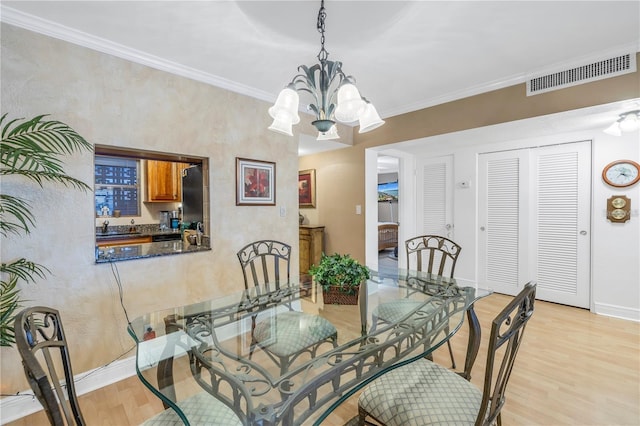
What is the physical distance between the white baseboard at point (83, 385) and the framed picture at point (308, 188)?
3.29 meters

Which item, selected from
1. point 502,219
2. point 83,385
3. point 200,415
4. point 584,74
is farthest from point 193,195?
point 502,219

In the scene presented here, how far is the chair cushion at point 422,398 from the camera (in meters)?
1.13

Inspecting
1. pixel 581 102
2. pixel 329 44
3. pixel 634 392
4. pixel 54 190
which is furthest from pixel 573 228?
pixel 54 190

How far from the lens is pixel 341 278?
1.74 m

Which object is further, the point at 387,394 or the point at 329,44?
the point at 329,44

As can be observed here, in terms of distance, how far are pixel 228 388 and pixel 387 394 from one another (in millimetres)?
680

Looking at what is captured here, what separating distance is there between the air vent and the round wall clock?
1.43 metres

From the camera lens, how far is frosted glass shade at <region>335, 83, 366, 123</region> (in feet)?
4.98

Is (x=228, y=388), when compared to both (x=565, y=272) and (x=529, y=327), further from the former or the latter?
(x=565, y=272)

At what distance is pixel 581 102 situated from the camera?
2.39 m

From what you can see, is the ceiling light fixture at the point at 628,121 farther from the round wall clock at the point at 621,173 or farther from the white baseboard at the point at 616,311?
the white baseboard at the point at 616,311

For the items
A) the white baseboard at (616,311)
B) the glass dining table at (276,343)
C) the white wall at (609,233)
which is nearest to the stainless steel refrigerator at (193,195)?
Result: the glass dining table at (276,343)

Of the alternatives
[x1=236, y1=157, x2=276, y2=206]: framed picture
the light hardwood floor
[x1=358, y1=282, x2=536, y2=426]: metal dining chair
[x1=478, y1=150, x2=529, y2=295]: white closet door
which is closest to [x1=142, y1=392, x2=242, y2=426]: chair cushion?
[x1=358, y1=282, x2=536, y2=426]: metal dining chair

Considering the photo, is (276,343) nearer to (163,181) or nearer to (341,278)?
(341,278)
